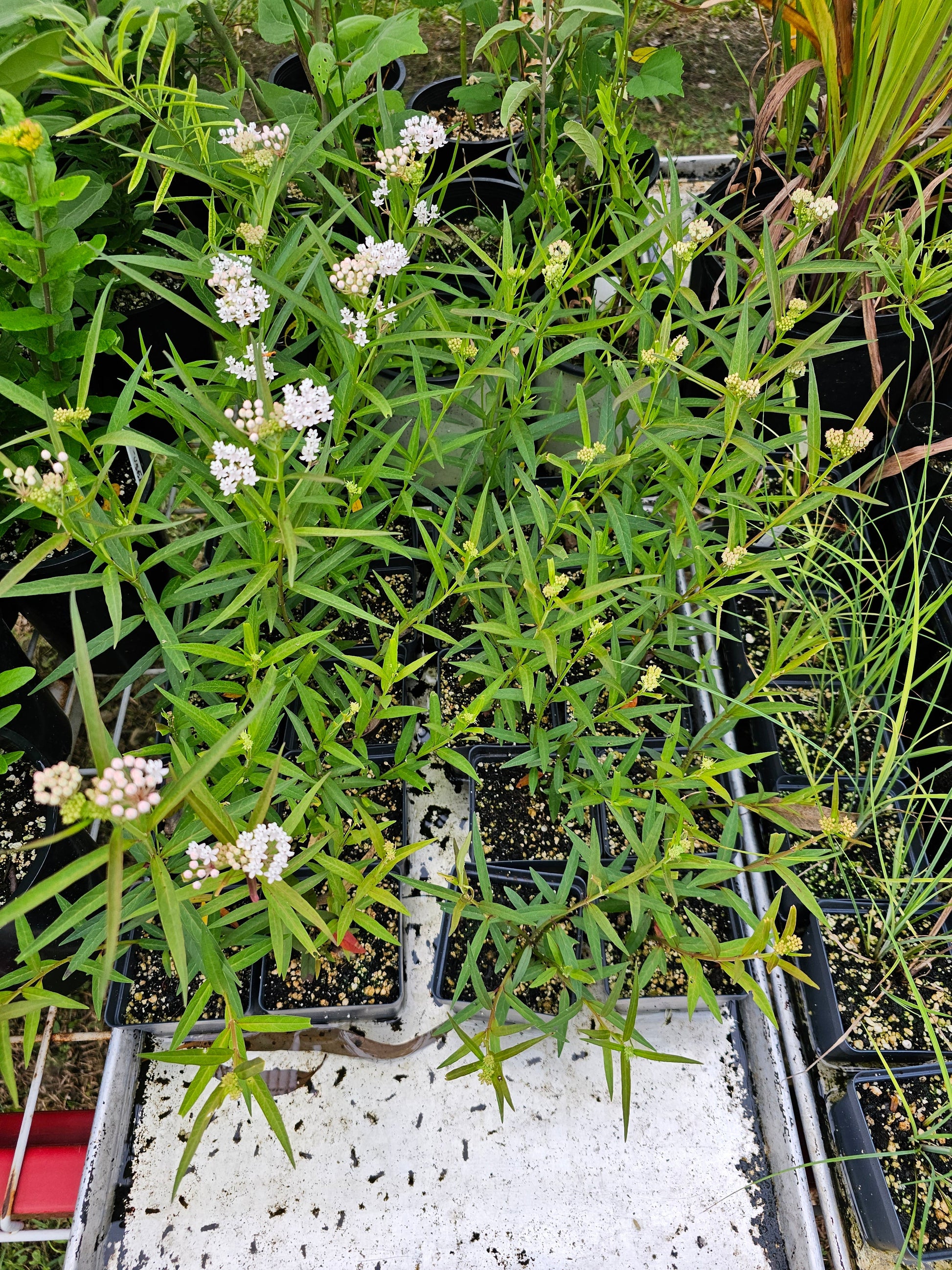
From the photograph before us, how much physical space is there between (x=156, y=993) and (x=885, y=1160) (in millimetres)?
1095

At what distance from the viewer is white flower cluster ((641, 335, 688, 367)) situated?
1079mm

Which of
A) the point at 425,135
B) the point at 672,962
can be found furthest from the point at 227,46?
the point at 672,962

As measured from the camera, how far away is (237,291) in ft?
3.29

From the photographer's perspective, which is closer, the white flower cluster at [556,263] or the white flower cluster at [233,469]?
the white flower cluster at [233,469]

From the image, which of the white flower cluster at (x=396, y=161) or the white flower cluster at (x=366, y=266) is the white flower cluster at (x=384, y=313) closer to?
the white flower cluster at (x=366, y=266)

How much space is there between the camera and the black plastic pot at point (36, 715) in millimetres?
1378

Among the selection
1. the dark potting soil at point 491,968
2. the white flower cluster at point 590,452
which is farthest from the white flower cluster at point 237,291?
the dark potting soil at point 491,968

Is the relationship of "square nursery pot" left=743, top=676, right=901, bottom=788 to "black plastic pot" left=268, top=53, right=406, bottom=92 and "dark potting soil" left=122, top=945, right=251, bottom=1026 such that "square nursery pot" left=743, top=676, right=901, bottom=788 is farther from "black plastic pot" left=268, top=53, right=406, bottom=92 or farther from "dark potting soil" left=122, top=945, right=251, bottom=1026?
"black plastic pot" left=268, top=53, right=406, bottom=92

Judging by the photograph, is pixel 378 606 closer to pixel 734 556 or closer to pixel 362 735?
pixel 362 735

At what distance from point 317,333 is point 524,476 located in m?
0.41

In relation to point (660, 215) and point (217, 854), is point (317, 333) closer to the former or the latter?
point (660, 215)

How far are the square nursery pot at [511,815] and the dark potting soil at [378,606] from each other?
0.96 ft

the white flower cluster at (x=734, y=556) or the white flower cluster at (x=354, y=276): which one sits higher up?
the white flower cluster at (x=354, y=276)

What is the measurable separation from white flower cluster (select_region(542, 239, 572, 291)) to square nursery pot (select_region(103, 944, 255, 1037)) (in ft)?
3.53
